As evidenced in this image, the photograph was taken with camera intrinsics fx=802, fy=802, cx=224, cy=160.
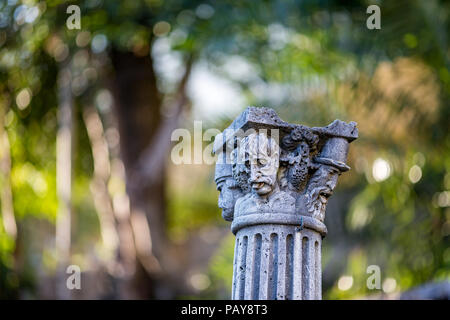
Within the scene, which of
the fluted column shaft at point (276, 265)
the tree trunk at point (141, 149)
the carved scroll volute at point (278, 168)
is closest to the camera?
A: the fluted column shaft at point (276, 265)

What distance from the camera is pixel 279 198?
13.3 feet

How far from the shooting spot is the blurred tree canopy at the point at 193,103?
10234 millimetres

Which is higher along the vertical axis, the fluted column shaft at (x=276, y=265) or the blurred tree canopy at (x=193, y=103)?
the blurred tree canopy at (x=193, y=103)

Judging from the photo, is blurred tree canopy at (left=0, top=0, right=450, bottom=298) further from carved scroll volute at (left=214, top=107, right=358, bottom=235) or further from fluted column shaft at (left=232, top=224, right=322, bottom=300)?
fluted column shaft at (left=232, top=224, right=322, bottom=300)

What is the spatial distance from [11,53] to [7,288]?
321 centimetres

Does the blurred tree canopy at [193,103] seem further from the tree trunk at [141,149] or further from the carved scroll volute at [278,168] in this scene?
the carved scroll volute at [278,168]

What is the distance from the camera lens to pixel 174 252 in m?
11.5

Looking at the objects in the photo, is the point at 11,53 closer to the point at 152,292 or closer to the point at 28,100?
the point at 28,100

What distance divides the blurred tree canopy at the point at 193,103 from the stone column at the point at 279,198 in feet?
18.1

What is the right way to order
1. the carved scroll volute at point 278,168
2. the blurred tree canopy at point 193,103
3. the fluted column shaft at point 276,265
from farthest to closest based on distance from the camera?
1. the blurred tree canopy at point 193,103
2. the carved scroll volute at point 278,168
3. the fluted column shaft at point 276,265

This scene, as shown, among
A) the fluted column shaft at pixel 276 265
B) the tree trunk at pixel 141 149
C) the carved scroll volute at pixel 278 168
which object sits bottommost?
the fluted column shaft at pixel 276 265

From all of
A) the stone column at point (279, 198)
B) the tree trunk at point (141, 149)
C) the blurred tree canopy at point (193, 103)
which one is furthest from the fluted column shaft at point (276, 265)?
the tree trunk at point (141, 149)
